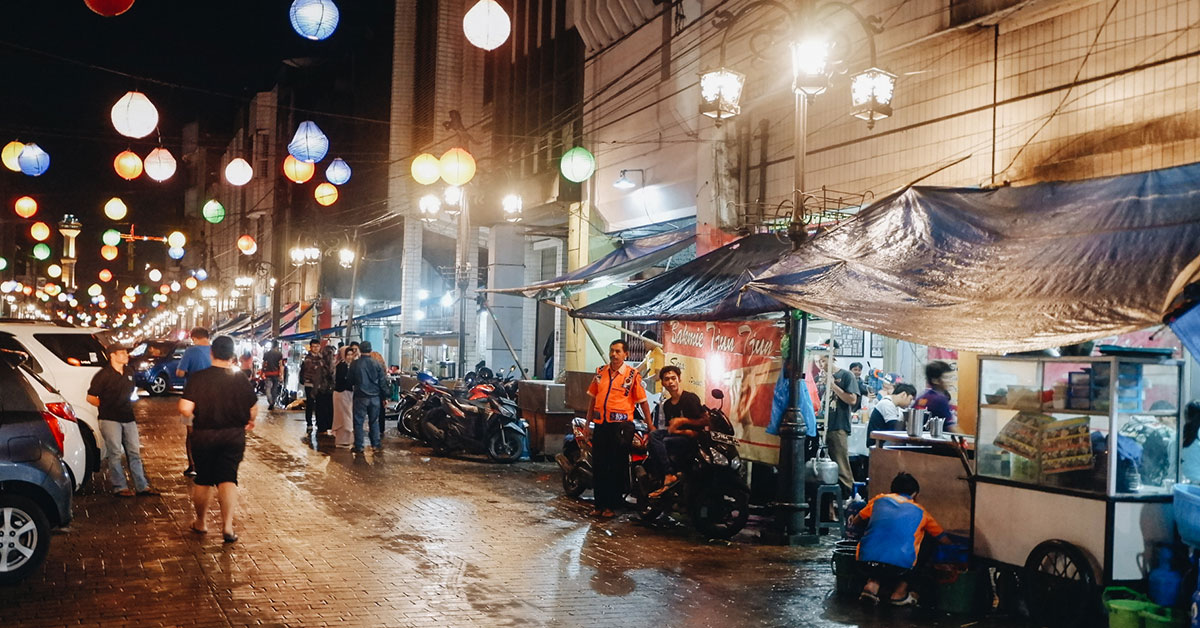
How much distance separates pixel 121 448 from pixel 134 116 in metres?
4.66

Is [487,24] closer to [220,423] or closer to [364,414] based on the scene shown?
[220,423]

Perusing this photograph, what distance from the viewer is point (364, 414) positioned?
17031 mm

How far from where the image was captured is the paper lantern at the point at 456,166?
16781mm

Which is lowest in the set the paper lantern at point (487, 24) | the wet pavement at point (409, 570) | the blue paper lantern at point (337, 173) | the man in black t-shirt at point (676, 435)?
the wet pavement at point (409, 570)

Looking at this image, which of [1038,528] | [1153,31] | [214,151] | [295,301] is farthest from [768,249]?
[214,151]

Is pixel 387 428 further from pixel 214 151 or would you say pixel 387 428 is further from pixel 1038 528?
pixel 214 151

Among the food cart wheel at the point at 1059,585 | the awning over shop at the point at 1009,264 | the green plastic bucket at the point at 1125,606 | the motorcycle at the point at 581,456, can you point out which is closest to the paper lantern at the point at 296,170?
the motorcycle at the point at 581,456

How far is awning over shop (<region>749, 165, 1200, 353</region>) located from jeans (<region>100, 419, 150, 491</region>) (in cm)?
752

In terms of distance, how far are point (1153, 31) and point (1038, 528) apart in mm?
5310

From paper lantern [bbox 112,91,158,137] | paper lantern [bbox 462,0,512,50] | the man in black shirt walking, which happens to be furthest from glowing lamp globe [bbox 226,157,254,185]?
the man in black shirt walking

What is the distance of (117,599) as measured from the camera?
7012 mm

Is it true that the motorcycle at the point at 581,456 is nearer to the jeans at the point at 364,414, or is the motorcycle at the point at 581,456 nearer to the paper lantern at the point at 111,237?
the jeans at the point at 364,414

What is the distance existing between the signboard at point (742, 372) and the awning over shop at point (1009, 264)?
164 cm

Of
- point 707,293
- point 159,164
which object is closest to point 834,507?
point 707,293
